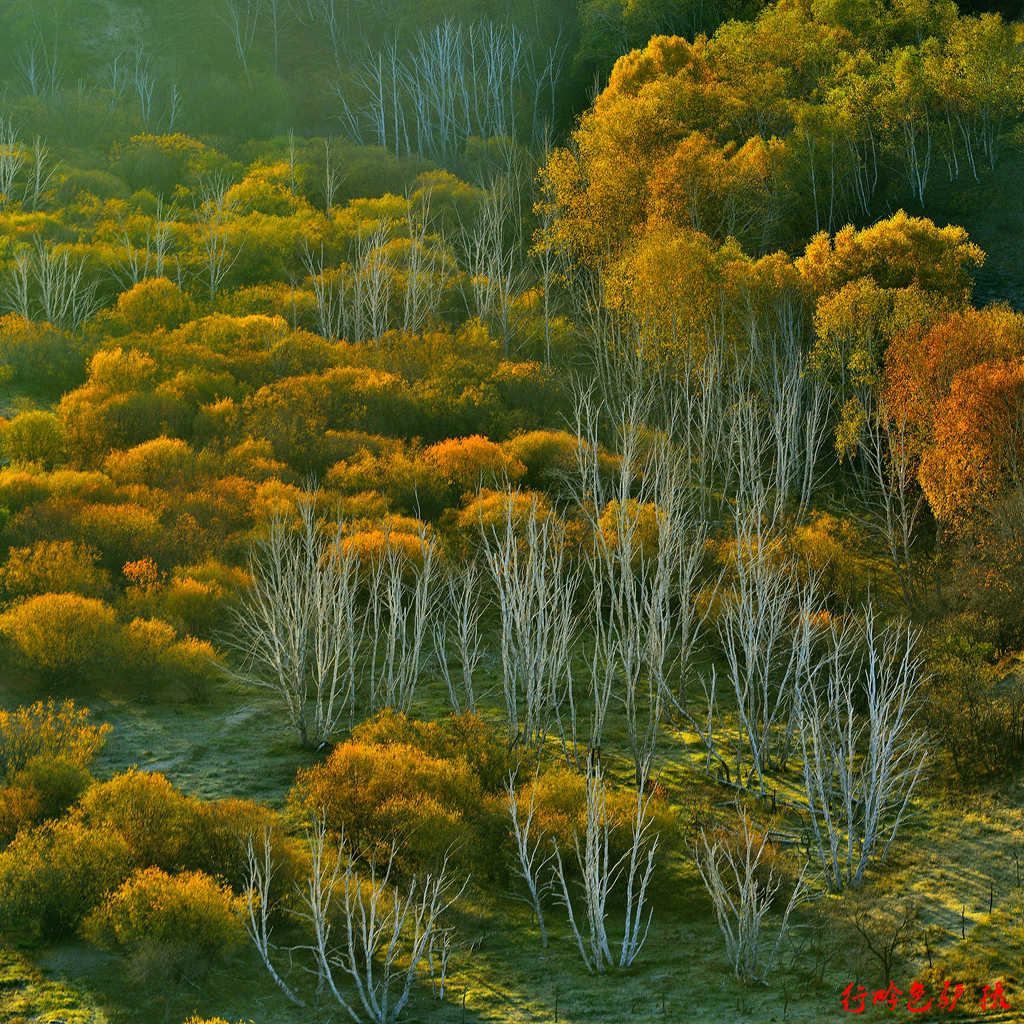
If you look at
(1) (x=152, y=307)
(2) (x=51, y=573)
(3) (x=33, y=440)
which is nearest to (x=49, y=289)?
(1) (x=152, y=307)

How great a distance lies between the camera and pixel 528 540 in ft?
45.1

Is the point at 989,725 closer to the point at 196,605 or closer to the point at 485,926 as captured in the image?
Answer: the point at 485,926

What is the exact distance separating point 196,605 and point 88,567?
4.45 ft

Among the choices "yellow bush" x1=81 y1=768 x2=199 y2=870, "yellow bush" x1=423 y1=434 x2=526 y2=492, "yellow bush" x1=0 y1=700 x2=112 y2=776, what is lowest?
"yellow bush" x1=81 y1=768 x2=199 y2=870

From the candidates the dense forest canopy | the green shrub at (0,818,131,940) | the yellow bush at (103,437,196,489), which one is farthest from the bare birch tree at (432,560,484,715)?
the yellow bush at (103,437,196,489)

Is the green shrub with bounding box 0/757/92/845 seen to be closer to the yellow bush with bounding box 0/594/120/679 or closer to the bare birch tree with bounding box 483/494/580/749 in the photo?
the yellow bush with bounding box 0/594/120/679

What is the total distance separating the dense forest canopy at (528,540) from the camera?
8.16m

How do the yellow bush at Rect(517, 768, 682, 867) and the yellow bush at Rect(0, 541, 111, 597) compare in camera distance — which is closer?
the yellow bush at Rect(517, 768, 682, 867)

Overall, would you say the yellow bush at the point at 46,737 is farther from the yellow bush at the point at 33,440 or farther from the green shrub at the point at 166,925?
the yellow bush at the point at 33,440

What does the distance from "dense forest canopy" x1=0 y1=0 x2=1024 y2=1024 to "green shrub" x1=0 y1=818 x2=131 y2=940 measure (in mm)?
29

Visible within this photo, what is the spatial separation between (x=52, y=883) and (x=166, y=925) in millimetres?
909

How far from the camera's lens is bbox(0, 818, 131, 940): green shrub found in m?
7.71

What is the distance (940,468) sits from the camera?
16.8m

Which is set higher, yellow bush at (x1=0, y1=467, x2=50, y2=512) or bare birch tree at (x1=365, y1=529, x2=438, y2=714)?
yellow bush at (x1=0, y1=467, x2=50, y2=512)
